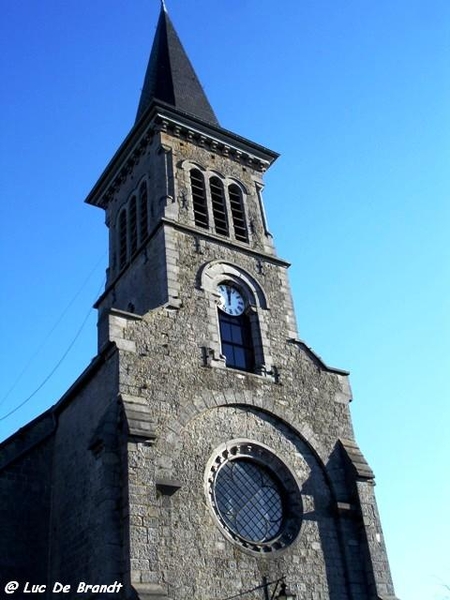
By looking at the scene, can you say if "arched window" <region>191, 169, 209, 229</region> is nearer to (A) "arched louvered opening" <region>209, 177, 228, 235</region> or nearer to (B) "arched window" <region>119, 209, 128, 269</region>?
(A) "arched louvered opening" <region>209, 177, 228, 235</region>

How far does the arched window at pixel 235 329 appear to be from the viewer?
1852 centimetres

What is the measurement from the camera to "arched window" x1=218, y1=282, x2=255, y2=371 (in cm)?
1852

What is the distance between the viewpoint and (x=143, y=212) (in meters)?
22.3

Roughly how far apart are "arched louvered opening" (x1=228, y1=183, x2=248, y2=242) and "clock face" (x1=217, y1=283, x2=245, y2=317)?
242 cm

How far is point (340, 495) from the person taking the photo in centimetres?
1712

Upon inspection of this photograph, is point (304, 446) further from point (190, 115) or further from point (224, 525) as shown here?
point (190, 115)

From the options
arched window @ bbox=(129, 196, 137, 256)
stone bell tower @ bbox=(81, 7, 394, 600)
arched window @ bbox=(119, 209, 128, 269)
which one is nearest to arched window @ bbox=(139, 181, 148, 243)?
stone bell tower @ bbox=(81, 7, 394, 600)

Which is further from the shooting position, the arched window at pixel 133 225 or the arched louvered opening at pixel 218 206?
the arched window at pixel 133 225

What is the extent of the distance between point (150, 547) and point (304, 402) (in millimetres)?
6363

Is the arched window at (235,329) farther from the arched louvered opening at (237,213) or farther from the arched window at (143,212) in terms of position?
Result: the arched window at (143,212)

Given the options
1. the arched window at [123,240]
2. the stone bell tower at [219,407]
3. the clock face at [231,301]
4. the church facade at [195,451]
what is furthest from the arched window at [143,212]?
the clock face at [231,301]

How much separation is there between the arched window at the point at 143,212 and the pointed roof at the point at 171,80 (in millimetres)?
2742

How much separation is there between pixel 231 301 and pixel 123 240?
5549mm

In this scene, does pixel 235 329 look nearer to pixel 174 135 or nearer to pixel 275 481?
pixel 275 481
